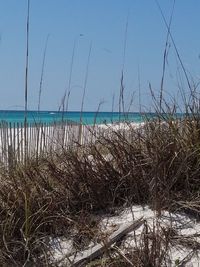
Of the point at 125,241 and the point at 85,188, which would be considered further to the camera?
the point at 85,188

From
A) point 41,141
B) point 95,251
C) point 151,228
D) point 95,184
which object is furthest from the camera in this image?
point 41,141

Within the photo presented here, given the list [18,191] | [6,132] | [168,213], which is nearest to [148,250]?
[168,213]

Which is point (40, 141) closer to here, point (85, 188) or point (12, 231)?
point (85, 188)

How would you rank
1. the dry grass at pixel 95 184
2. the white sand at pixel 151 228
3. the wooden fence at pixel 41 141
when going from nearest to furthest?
the white sand at pixel 151 228
the dry grass at pixel 95 184
the wooden fence at pixel 41 141

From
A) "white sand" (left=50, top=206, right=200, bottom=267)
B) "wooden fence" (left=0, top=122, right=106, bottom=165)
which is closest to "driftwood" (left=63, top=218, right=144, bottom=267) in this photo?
"white sand" (left=50, top=206, right=200, bottom=267)

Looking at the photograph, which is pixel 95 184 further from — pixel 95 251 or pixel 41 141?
pixel 41 141

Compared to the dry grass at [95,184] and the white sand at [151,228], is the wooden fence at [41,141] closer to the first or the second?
the dry grass at [95,184]

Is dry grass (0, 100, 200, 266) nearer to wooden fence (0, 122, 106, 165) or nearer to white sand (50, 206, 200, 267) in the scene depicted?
white sand (50, 206, 200, 267)

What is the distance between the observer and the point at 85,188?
142 inches

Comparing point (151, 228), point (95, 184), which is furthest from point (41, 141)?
point (151, 228)

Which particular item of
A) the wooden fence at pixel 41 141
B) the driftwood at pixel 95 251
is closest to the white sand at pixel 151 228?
the driftwood at pixel 95 251

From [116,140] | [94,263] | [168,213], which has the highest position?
[116,140]

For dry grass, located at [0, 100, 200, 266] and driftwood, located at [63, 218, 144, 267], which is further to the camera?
dry grass, located at [0, 100, 200, 266]

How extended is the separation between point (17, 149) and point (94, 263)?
154 cm
